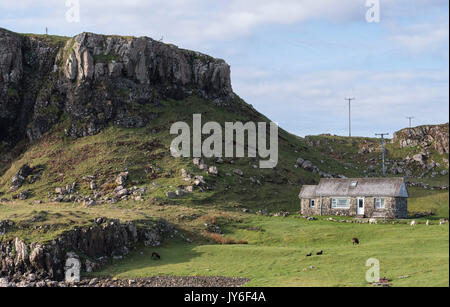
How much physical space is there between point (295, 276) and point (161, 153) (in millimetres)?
67487

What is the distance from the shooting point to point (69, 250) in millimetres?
58656

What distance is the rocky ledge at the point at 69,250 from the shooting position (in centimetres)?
5600

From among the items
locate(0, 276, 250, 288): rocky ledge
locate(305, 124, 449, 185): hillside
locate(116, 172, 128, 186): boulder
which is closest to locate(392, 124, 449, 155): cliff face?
locate(305, 124, 449, 185): hillside

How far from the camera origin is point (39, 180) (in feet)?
356

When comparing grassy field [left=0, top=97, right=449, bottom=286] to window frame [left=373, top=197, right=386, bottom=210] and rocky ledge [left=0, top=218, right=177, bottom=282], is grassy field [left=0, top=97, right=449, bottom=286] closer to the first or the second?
rocky ledge [left=0, top=218, right=177, bottom=282]

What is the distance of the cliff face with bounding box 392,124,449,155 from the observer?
147250 mm

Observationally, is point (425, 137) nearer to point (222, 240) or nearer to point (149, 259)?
point (222, 240)

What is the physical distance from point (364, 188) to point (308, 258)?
3387 cm

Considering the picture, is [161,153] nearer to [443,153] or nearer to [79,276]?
[79,276]

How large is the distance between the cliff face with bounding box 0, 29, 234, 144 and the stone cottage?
47.4m

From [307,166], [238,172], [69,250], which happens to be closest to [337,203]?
[238,172]

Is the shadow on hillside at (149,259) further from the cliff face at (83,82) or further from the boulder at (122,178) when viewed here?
the cliff face at (83,82)

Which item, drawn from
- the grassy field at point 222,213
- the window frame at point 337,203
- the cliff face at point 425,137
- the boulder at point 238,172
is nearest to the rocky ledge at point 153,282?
the grassy field at point 222,213

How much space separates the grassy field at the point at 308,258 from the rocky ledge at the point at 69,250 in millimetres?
2029
